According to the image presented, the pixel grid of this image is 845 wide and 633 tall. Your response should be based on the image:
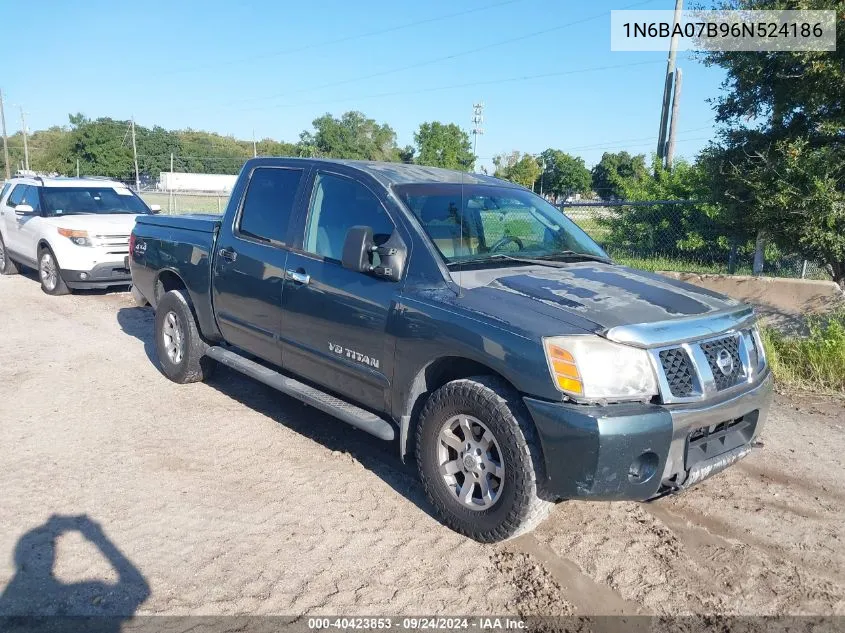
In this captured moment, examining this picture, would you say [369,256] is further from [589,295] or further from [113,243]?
[113,243]

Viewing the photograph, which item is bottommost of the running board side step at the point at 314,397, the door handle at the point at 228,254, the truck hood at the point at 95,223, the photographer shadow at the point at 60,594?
the photographer shadow at the point at 60,594

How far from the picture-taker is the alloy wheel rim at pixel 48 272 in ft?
35.2

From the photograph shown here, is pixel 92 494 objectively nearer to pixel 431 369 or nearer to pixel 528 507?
pixel 431 369

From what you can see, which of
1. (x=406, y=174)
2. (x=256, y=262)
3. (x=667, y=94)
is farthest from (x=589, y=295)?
(x=667, y=94)

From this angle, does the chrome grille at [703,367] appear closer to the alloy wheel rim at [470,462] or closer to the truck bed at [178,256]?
the alloy wheel rim at [470,462]

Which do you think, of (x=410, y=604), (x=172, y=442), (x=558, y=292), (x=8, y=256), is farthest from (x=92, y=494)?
(x=8, y=256)

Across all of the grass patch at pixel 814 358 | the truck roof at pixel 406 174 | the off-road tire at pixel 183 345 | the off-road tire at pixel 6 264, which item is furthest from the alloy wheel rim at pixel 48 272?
the grass patch at pixel 814 358

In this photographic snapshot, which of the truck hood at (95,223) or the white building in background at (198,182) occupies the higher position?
the white building in background at (198,182)

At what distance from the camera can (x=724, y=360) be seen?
352 cm

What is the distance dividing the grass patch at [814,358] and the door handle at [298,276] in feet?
14.4

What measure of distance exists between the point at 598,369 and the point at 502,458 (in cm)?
65

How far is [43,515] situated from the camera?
382cm

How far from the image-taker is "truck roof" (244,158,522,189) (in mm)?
4477

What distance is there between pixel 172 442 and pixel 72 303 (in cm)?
645
